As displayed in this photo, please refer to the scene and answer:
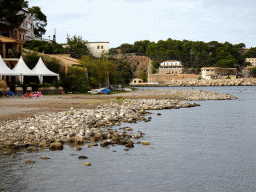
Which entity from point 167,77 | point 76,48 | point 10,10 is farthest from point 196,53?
point 10,10

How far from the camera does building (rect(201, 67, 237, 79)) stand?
140000mm

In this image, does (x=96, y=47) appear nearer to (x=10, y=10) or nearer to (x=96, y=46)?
(x=96, y=46)

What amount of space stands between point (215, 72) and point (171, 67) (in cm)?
2144

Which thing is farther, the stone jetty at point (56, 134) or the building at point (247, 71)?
the building at point (247, 71)

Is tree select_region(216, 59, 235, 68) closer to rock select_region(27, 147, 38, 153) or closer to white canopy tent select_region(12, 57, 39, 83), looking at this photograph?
white canopy tent select_region(12, 57, 39, 83)

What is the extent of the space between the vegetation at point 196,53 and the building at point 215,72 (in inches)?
144

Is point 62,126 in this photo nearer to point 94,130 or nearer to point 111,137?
point 94,130

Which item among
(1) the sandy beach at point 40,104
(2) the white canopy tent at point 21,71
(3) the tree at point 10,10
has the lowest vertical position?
(1) the sandy beach at point 40,104

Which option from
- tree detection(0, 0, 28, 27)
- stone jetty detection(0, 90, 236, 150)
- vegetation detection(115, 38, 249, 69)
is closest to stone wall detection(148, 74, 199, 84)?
vegetation detection(115, 38, 249, 69)

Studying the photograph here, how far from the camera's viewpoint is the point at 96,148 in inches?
468

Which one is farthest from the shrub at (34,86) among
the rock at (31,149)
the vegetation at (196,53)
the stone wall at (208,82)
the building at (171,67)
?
the vegetation at (196,53)

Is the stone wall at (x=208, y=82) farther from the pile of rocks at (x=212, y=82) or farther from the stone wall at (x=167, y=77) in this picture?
the stone wall at (x=167, y=77)

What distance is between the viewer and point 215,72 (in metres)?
140

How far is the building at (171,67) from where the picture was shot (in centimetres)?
14475
